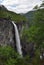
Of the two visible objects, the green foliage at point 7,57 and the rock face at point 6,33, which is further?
the rock face at point 6,33

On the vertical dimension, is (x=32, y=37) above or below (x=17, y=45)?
above

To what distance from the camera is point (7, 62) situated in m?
44.0

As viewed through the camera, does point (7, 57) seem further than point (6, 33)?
No

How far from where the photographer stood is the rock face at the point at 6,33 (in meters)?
68.9

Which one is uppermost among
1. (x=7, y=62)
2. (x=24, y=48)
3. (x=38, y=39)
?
(x=38, y=39)

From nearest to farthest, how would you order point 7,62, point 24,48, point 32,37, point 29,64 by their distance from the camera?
point 32,37 → point 7,62 → point 29,64 → point 24,48

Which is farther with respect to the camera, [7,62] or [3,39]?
[3,39]

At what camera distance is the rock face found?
226 ft

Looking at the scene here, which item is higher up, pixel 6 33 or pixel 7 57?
pixel 7 57

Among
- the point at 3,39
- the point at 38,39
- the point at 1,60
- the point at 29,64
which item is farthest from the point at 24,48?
the point at 38,39

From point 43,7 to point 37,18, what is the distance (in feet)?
4.95

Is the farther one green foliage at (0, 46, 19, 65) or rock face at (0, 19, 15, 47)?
rock face at (0, 19, 15, 47)

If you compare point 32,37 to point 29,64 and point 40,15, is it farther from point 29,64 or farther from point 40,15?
point 29,64

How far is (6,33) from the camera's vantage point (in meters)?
70.2
